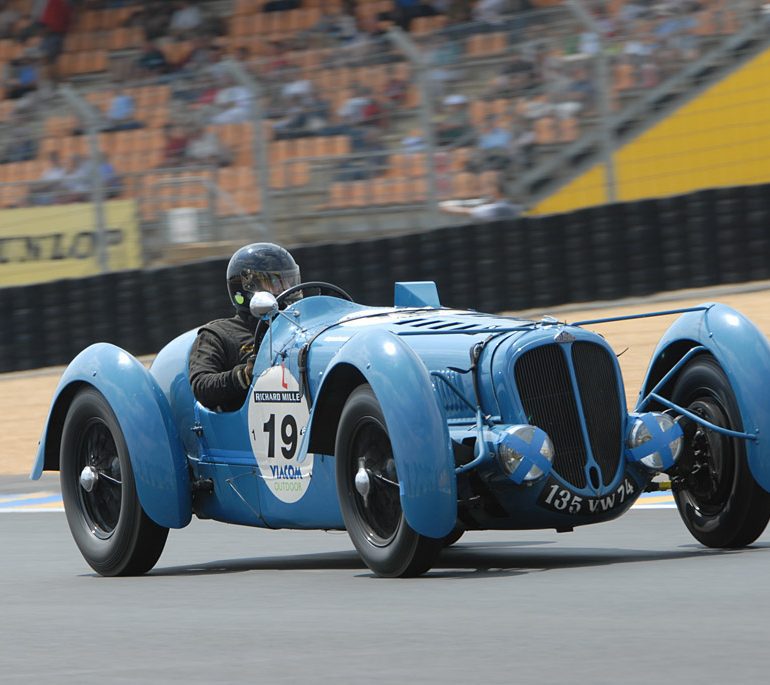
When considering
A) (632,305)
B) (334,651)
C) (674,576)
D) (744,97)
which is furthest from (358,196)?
(334,651)

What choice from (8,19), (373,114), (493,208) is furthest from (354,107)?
(8,19)

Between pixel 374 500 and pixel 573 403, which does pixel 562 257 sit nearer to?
pixel 573 403

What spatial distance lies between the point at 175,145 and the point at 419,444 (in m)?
11.1

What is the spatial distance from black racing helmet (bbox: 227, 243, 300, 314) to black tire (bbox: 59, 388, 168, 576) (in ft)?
2.50

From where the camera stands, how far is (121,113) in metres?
17.2

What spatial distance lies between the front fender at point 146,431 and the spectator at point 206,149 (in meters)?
8.33

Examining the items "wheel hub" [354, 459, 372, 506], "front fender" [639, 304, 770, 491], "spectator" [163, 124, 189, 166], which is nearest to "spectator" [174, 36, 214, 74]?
"spectator" [163, 124, 189, 166]

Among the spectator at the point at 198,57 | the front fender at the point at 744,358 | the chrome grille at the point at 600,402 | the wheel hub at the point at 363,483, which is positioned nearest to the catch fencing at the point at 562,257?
the spectator at the point at 198,57

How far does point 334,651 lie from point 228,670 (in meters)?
0.35

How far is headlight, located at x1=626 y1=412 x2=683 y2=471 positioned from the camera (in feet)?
20.2

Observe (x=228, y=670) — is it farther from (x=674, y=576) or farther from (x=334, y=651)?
(x=674, y=576)

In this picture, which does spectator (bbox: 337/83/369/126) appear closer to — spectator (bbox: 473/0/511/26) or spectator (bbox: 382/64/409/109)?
spectator (bbox: 382/64/409/109)

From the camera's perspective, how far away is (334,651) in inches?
181

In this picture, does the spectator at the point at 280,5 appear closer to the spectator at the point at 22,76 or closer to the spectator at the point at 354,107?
the spectator at the point at 22,76
